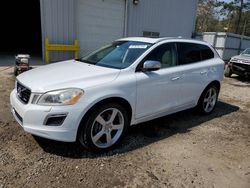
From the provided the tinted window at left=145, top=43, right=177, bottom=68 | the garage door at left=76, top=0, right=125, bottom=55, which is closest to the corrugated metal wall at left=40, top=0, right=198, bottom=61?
the garage door at left=76, top=0, right=125, bottom=55

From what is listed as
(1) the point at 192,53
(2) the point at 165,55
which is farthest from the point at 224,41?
(2) the point at 165,55

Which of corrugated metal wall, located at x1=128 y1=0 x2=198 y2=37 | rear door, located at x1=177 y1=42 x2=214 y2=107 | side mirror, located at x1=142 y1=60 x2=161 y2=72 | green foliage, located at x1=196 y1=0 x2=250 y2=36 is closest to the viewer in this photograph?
side mirror, located at x1=142 y1=60 x2=161 y2=72

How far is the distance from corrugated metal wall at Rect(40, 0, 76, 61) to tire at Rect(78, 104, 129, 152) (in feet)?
23.3

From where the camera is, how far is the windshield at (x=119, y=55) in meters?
3.64

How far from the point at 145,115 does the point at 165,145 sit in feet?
1.87

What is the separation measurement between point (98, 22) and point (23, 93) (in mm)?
8103

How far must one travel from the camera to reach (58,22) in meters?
9.30

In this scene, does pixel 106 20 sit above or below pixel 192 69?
above

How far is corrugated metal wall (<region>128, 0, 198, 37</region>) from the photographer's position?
11812 millimetres

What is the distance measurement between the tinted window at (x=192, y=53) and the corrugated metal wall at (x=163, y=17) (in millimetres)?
7288

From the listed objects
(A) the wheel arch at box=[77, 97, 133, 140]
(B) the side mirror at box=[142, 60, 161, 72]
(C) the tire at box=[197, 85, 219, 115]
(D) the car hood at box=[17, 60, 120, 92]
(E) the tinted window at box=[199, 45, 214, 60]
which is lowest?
→ (C) the tire at box=[197, 85, 219, 115]

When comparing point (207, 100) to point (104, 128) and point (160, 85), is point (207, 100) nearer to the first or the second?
point (160, 85)

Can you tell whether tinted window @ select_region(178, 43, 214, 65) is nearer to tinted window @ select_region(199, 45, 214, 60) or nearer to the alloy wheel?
tinted window @ select_region(199, 45, 214, 60)

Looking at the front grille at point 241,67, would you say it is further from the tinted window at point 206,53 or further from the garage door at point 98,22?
the tinted window at point 206,53
